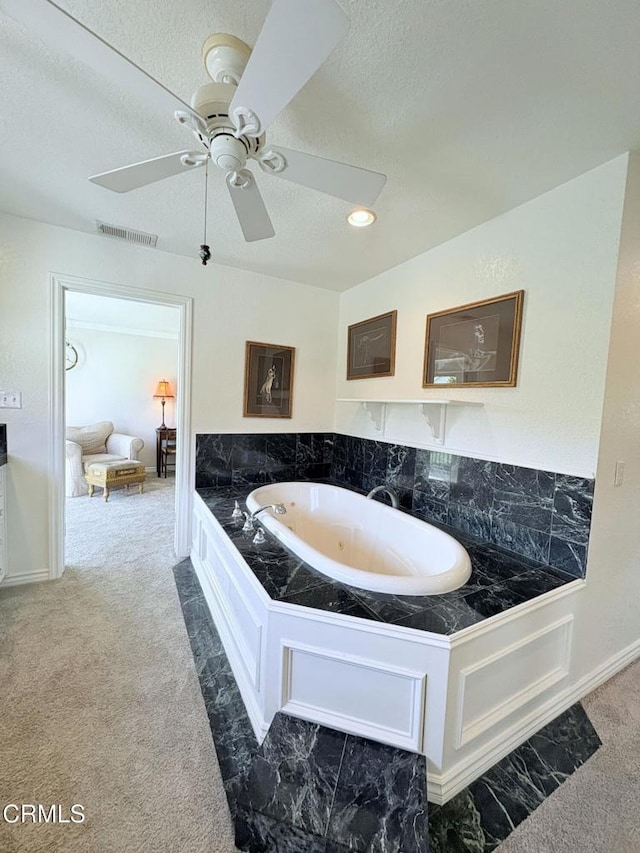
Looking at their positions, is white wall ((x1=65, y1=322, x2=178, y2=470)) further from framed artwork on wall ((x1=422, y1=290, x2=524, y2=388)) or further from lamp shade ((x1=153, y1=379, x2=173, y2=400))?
framed artwork on wall ((x1=422, y1=290, x2=524, y2=388))

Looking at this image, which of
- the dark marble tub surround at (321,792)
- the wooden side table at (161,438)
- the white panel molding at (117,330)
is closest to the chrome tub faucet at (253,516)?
the dark marble tub surround at (321,792)

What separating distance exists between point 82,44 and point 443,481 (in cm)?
244

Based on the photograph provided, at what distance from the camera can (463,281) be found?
7.49ft

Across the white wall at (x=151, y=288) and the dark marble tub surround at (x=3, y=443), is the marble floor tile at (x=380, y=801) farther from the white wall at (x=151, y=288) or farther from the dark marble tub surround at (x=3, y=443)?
the dark marble tub surround at (x=3, y=443)

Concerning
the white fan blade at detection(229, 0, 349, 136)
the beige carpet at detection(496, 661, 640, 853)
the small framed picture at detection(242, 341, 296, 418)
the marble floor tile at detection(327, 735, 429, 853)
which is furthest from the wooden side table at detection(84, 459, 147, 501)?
the beige carpet at detection(496, 661, 640, 853)

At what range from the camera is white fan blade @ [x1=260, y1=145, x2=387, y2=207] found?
1.22 metres

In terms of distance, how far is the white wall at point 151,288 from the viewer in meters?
2.37

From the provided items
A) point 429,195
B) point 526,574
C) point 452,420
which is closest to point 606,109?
point 429,195

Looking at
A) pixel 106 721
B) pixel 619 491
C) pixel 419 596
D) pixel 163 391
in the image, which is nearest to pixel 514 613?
pixel 419 596

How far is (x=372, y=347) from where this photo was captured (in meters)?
3.10

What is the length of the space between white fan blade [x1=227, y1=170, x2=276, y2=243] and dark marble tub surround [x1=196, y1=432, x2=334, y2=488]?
1.80 meters

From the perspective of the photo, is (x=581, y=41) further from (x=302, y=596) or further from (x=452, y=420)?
(x=302, y=596)

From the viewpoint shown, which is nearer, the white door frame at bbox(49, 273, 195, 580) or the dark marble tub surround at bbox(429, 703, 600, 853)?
the dark marble tub surround at bbox(429, 703, 600, 853)

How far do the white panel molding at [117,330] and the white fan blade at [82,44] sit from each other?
Result: 17.8 ft
